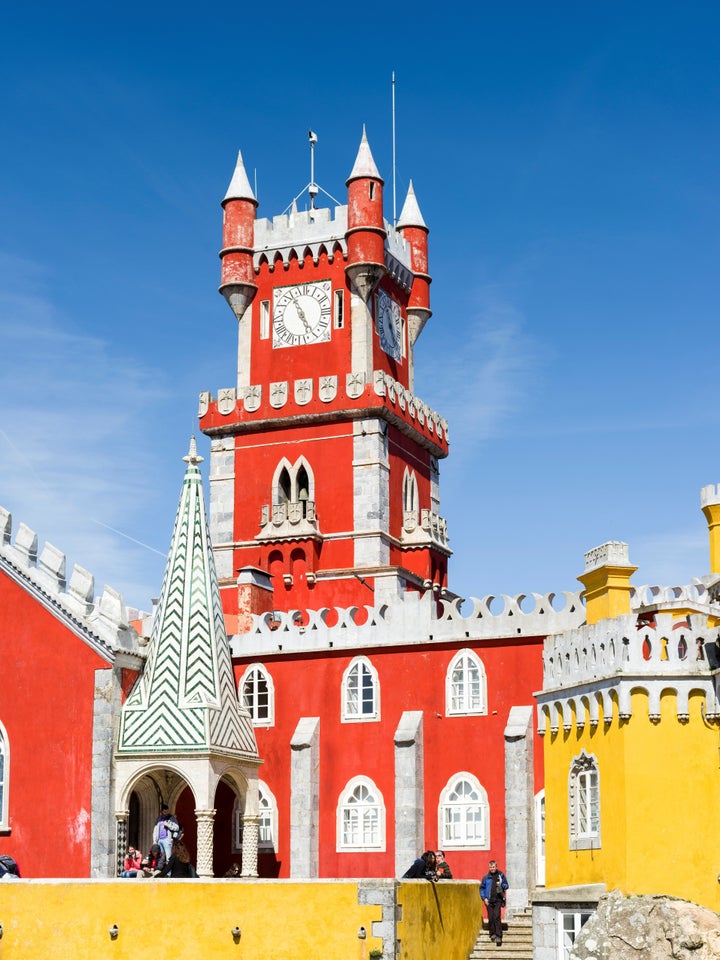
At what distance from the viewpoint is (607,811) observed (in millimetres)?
24156

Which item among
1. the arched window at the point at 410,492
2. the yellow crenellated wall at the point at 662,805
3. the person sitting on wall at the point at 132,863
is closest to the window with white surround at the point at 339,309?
the arched window at the point at 410,492

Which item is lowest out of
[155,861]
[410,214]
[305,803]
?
[155,861]

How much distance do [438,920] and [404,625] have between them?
10.3 m

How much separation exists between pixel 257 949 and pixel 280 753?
1198cm

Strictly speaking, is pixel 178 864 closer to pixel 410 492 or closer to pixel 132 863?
pixel 132 863

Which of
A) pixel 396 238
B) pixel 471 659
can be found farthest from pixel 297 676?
pixel 396 238

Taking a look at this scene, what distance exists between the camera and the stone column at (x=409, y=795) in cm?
3550

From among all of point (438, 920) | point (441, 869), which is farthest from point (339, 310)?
point (438, 920)

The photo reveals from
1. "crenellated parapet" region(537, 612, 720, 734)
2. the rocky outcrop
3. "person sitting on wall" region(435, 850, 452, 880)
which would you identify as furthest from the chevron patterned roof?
the rocky outcrop

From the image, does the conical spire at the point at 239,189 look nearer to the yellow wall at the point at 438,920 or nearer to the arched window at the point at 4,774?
the arched window at the point at 4,774

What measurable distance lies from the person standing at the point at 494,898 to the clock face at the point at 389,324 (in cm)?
2355

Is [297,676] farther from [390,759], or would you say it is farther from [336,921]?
[336,921]

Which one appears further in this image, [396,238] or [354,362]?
[396,238]

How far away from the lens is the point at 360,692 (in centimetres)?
3759
